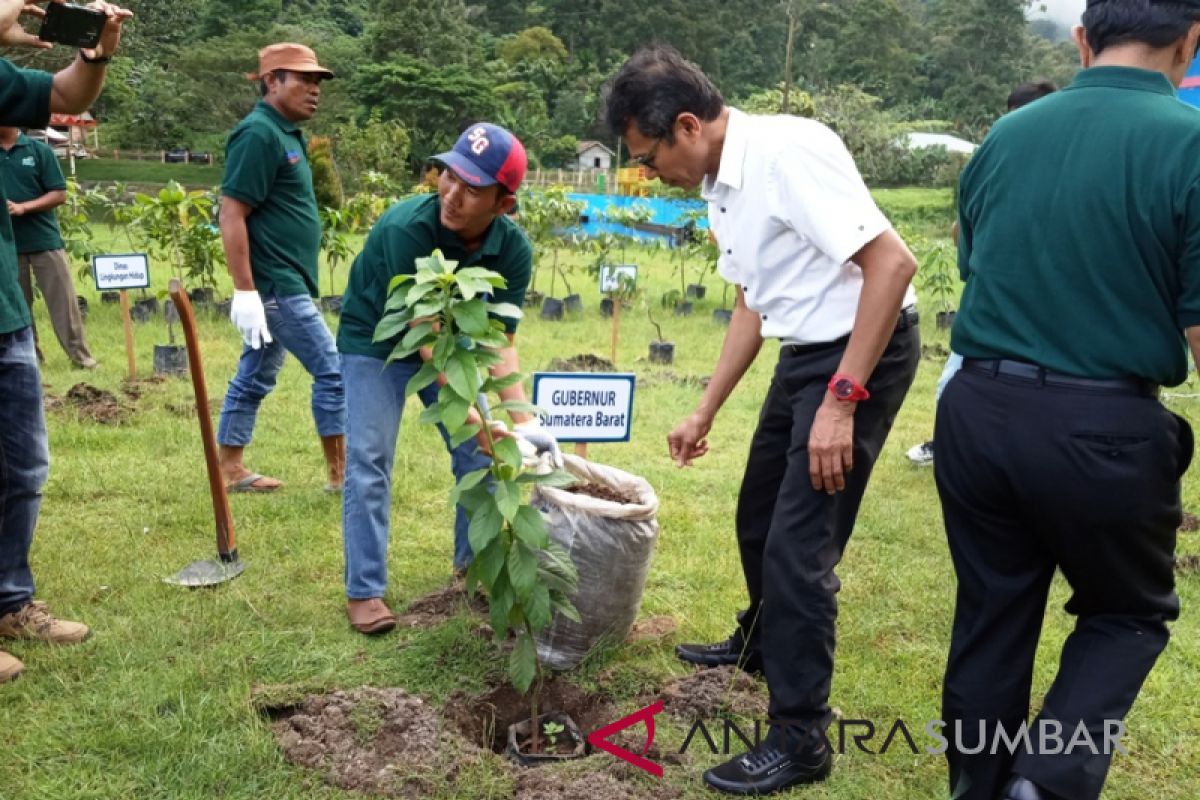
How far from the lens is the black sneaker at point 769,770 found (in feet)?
7.74

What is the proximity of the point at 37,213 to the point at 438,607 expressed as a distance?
492 centimetres

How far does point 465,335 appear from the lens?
2504 millimetres

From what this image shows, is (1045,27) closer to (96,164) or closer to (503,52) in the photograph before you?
(503,52)

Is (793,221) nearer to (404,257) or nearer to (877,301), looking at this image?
(877,301)

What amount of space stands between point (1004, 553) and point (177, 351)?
19.9ft

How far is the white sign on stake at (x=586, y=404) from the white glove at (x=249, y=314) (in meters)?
1.55

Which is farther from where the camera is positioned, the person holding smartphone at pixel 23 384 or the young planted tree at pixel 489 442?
the person holding smartphone at pixel 23 384

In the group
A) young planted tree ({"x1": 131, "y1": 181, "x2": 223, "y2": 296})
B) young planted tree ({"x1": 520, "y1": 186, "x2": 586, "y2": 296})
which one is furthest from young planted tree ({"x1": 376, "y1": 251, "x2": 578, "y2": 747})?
young planted tree ({"x1": 520, "y1": 186, "x2": 586, "y2": 296})

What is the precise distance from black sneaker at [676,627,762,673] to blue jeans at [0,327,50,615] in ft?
6.72

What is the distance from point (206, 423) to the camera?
129 inches

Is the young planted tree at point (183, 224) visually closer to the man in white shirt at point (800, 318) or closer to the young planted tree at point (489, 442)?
the young planted tree at point (489, 442)

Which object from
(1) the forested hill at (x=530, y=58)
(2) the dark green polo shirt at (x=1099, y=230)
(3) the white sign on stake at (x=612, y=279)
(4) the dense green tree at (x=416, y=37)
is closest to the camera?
(2) the dark green polo shirt at (x=1099, y=230)

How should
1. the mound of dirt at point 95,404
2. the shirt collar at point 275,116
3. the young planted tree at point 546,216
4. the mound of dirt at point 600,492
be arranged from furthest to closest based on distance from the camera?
the young planted tree at point 546,216, the mound of dirt at point 95,404, the shirt collar at point 275,116, the mound of dirt at point 600,492

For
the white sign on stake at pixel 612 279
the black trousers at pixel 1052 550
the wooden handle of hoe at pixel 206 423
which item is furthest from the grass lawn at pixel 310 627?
the white sign on stake at pixel 612 279
